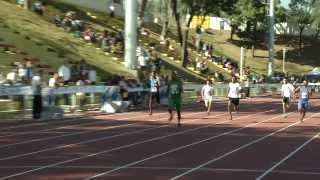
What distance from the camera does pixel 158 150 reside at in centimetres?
1761

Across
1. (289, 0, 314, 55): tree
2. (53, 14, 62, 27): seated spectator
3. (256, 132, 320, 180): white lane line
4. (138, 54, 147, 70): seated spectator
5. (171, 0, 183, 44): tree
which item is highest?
(289, 0, 314, 55): tree

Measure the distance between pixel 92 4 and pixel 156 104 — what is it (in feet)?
106

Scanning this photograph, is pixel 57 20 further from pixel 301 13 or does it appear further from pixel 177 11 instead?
pixel 301 13

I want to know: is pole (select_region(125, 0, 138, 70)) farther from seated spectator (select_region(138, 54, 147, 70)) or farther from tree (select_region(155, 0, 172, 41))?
tree (select_region(155, 0, 172, 41))

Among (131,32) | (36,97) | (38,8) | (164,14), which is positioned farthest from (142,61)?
(164,14)

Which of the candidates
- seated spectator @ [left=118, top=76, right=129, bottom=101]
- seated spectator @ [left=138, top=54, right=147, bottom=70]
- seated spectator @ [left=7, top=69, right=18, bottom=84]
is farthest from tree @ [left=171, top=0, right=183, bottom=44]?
seated spectator @ [left=7, top=69, right=18, bottom=84]

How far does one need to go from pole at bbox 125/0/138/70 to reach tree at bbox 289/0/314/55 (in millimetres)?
68448

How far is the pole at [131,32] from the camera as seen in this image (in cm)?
4556

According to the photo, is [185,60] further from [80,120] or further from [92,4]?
[80,120]

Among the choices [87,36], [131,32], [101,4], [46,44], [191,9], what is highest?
[101,4]

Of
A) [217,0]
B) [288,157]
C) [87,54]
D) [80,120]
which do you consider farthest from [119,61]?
[288,157]

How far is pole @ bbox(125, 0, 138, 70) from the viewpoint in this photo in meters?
45.6

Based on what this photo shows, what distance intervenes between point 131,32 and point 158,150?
28.8 meters

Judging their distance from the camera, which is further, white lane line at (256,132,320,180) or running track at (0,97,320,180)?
running track at (0,97,320,180)
